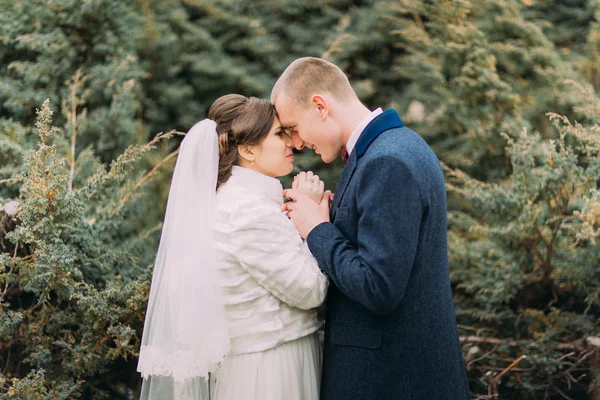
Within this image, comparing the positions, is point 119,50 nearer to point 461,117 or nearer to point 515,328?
point 461,117

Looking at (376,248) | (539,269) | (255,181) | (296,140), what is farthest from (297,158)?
(376,248)

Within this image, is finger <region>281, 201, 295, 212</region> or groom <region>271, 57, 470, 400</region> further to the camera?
finger <region>281, 201, 295, 212</region>

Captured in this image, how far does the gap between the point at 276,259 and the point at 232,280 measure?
219 millimetres

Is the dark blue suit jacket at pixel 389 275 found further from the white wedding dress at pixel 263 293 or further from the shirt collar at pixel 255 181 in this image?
the shirt collar at pixel 255 181

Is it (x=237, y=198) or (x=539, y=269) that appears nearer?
(x=237, y=198)

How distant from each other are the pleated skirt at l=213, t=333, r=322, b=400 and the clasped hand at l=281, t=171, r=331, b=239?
489 millimetres

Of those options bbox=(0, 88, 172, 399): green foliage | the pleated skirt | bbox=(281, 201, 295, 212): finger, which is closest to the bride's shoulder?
bbox=(281, 201, 295, 212): finger

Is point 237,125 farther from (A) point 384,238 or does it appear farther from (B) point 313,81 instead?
(A) point 384,238

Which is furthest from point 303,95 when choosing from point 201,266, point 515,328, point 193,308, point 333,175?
point 333,175

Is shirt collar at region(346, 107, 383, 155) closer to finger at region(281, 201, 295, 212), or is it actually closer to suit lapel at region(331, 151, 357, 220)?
suit lapel at region(331, 151, 357, 220)

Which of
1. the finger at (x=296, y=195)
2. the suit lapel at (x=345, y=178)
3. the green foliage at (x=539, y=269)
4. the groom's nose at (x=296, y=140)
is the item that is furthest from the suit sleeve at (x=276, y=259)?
the green foliage at (x=539, y=269)

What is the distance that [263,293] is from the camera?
2.34 metres

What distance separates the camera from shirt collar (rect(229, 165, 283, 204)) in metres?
2.46

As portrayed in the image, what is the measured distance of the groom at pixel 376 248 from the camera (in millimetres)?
2031
